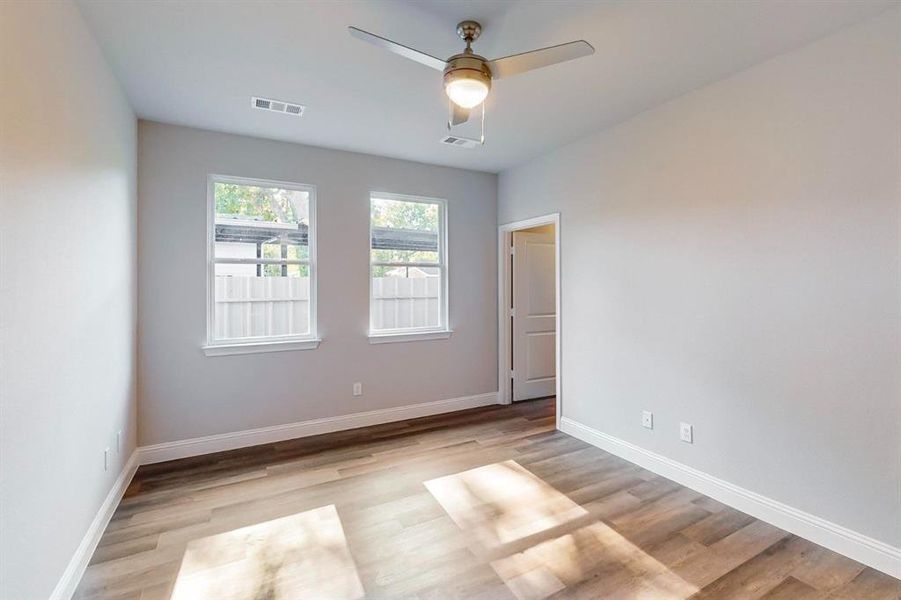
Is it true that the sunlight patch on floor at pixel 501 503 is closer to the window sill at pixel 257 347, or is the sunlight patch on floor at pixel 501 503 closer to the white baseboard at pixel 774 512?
the white baseboard at pixel 774 512

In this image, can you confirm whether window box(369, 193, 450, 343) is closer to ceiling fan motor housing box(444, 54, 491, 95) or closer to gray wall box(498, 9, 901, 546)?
gray wall box(498, 9, 901, 546)

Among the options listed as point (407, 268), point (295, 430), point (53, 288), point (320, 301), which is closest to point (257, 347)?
point (320, 301)

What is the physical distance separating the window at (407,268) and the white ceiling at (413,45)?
1149 mm

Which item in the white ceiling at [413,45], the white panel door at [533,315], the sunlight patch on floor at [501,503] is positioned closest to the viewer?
the white ceiling at [413,45]

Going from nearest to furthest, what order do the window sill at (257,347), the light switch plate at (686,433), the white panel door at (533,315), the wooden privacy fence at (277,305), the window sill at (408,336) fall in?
the light switch plate at (686,433), the window sill at (257,347), the wooden privacy fence at (277,305), the window sill at (408,336), the white panel door at (533,315)

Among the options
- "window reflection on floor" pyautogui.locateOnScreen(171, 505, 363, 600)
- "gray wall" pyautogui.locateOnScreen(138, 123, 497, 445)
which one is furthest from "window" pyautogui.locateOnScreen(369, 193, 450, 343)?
"window reflection on floor" pyautogui.locateOnScreen(171, 505, 363, 600)

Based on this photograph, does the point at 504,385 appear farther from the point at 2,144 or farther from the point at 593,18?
the point at 2,144

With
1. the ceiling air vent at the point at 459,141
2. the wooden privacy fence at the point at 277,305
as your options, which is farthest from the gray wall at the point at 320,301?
the ceiling air vent at the point at 459,141

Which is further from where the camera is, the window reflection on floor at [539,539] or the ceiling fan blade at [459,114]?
the ceiling fan blade at [459,114]

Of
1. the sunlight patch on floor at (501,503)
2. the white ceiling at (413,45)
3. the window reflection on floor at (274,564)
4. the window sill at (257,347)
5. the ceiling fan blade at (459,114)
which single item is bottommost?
the window reflection on floor at (274,564)

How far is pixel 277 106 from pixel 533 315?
140 inches

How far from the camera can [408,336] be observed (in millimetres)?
A: 4449

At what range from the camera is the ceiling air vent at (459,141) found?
3.74 m

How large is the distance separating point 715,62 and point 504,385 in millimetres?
3656
